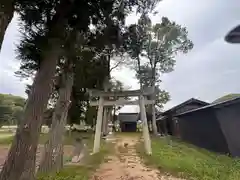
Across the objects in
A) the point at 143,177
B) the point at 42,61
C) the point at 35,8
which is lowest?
the point at 143,177

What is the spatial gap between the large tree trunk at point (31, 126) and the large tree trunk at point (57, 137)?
1619 mm


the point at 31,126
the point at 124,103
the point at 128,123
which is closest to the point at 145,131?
the point at 124,103

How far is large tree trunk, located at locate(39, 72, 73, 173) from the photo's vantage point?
579 cm

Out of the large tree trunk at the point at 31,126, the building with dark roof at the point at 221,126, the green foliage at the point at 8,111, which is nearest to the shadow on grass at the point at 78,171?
the large tree trunk at the point at 31,126

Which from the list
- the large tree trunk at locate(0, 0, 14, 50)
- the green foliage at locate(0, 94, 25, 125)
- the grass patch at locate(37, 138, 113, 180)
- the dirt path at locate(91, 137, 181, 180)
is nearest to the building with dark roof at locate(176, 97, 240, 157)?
the dirt path at locate(91, 137, 181, 180)

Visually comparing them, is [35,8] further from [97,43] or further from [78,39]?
[97,43]

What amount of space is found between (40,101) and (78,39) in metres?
1.44

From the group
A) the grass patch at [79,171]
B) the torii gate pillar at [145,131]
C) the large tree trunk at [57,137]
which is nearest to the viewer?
the grass patch at [79,171]

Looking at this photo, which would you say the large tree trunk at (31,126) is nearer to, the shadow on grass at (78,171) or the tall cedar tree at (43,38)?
the tall cedar tree at (43,38)

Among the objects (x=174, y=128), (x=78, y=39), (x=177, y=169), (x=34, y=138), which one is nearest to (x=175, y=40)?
(x=174, y=128)

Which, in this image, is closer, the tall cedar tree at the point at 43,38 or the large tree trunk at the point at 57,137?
the tall cedar tree at the point at 43,38

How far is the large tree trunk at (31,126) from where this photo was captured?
362 cm

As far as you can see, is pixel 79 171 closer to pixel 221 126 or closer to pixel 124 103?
pixel 124 103

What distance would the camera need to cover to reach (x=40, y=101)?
398 cm
